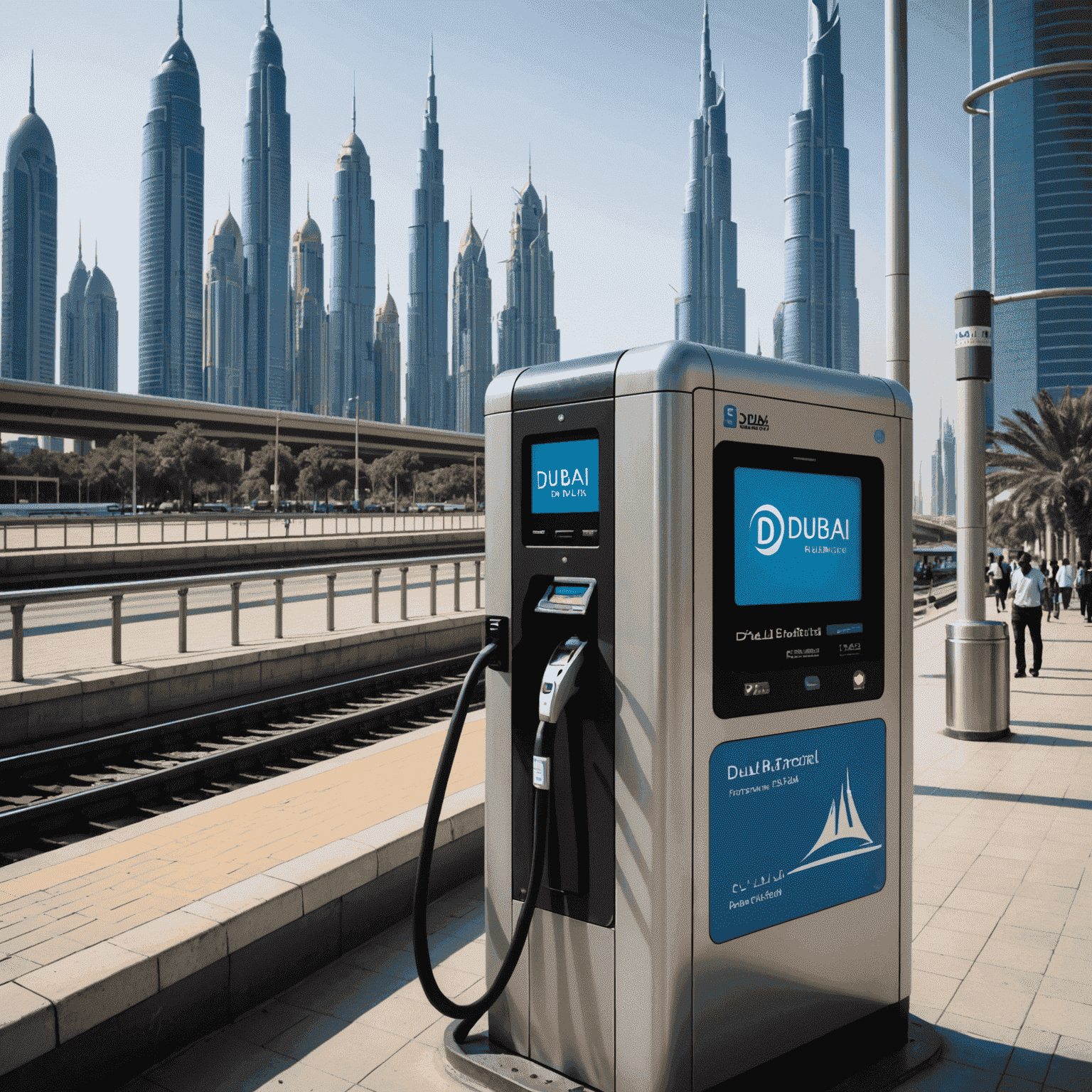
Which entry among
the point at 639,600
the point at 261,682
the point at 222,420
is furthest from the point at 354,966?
the point at 222,420

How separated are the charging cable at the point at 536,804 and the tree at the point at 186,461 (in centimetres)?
6354

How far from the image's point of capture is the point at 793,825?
2.97 meters

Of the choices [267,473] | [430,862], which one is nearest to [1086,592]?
[430,862]

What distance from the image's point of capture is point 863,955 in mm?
3162

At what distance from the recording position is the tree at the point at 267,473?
7531 cm

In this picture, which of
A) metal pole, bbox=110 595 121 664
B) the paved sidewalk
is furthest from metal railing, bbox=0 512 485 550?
the paved sidewalk

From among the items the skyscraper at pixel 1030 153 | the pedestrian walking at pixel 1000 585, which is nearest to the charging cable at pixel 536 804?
the skyscraper at pixel 1030 153

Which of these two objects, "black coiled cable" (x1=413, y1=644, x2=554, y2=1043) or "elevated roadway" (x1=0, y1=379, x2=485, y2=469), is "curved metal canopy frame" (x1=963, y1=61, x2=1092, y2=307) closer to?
"black coiled cable" (x1=413, y1=644, x2=554, y2=1043)

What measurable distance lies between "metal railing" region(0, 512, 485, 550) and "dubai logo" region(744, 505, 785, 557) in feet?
76.8

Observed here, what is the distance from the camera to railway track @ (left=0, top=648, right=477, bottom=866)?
21.1ft

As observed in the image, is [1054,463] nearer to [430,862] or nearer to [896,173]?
[896,173]

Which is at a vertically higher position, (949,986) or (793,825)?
(793,825)

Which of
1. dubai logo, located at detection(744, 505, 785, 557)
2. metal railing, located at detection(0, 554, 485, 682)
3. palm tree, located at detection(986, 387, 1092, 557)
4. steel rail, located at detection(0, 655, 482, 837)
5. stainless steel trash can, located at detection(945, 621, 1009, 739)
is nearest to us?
dubai logo, located at detection(744, 505, 785, 557)

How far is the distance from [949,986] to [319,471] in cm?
7563
